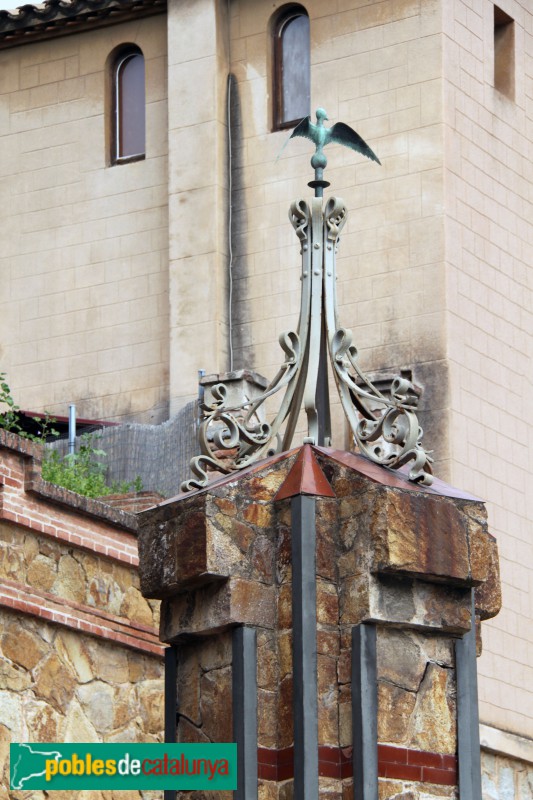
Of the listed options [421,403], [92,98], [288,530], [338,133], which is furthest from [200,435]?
[92,98]

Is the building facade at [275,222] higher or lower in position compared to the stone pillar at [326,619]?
higher

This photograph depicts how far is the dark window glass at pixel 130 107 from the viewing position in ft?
82.3

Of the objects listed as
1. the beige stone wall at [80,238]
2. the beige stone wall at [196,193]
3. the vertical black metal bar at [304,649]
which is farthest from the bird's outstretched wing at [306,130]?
the beige stone wall at [80,238]

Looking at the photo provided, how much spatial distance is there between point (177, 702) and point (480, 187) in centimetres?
1388

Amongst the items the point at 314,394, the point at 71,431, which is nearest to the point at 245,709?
the point at 314,394

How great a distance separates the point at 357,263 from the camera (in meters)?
22.7

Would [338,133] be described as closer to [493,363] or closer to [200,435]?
[200,435]

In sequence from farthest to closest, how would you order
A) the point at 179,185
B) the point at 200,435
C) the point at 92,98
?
1. the point at 92,98
2. the point at 179,185
3. the point at 200,435

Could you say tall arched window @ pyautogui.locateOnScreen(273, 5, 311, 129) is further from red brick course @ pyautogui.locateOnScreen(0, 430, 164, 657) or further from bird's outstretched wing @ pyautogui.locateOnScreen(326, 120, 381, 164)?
bird's outstretched wing @ pyautogui.locateOnScreen(326, 120, 381, 164)

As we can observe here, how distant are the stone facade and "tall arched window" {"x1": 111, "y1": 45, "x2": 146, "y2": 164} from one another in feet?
29.9

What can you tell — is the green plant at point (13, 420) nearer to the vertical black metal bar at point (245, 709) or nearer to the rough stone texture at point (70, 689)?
the rough stone texture at point (70, 689)

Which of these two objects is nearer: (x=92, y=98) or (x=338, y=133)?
(x=338, y=133)

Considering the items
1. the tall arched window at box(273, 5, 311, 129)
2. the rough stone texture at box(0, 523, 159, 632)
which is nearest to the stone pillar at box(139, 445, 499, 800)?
the rough stone texture at box(0, 523, 159, 632)

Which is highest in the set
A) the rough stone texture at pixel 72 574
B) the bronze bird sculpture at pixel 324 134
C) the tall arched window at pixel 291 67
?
the tall arched window at pixel 291 67
